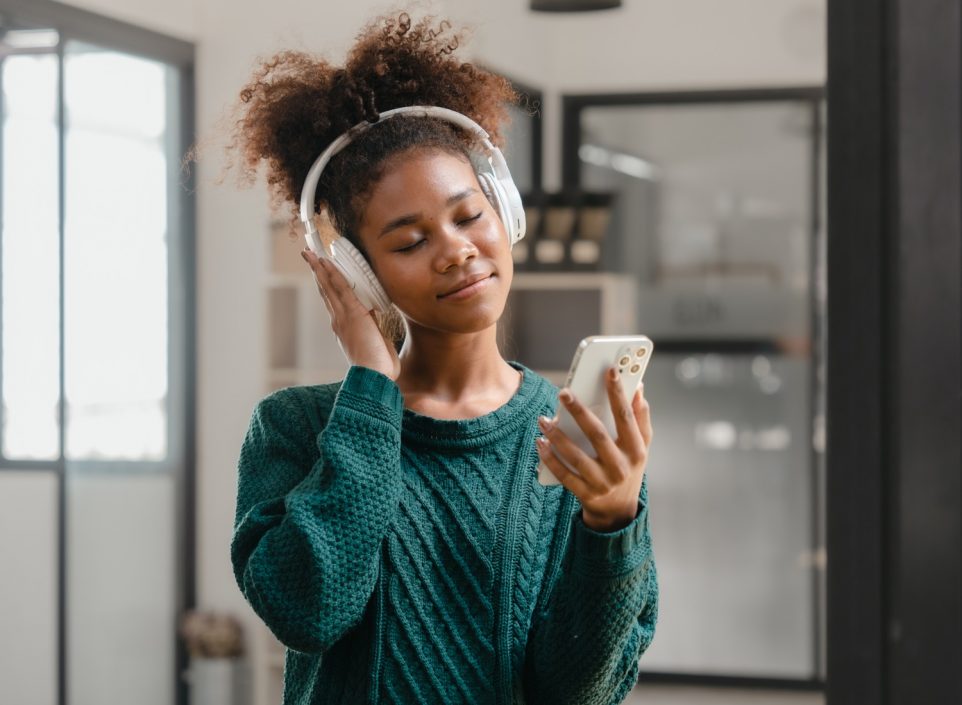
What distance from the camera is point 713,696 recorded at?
4.02 meters

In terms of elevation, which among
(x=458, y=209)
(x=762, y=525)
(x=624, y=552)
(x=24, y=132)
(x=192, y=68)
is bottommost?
(x=762, y=525)

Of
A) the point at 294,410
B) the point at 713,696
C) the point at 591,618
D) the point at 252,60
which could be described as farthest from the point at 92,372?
the point at 591,618

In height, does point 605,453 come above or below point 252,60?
below

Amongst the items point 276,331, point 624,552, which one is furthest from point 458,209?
point 276,331

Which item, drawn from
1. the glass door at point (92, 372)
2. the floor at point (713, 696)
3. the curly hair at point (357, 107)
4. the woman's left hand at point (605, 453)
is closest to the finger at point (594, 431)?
the woman's left hand at point (605, 453)

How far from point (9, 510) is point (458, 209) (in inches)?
92.2

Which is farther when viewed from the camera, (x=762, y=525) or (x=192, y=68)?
(x=762, y=525)

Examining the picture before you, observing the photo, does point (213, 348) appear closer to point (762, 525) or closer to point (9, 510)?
point (9, 510)

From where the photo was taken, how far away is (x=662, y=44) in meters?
4.15

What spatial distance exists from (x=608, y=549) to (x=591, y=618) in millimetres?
56

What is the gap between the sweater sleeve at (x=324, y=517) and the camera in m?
0.83

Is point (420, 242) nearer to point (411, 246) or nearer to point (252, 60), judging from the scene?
point (411, 246)

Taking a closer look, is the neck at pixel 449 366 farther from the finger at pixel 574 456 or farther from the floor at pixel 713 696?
the floor at pixel 713 696

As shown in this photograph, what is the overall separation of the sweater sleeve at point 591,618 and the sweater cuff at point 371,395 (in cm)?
15
